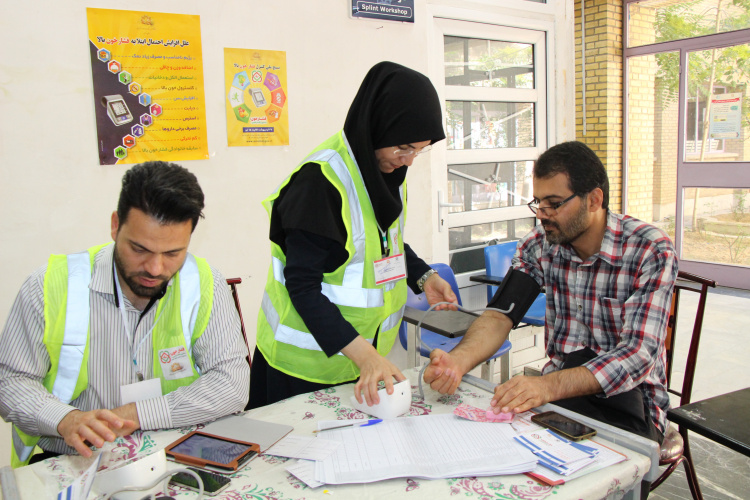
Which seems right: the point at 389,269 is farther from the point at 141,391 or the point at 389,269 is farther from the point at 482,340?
the point at 141,391

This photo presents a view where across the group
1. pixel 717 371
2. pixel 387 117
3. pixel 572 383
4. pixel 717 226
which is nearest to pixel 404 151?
pixel 387 117

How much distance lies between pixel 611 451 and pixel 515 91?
3.19 m

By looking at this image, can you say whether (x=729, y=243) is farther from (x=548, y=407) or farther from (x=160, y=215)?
(x=160, y=215)

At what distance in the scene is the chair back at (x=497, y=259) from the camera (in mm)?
3402

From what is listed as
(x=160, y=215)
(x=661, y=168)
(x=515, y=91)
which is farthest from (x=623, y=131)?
(x=160, y=215)

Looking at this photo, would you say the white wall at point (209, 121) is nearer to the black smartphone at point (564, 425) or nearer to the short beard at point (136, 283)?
the short beard at point (136, 283)

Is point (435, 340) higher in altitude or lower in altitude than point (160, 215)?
lower

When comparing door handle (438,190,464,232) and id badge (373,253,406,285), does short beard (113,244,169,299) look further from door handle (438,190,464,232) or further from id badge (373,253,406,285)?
door handle (438,190,464,232)

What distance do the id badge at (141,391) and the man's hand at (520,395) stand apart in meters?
0.83

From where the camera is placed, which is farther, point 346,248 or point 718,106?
point 718,106

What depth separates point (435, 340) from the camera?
114 inches

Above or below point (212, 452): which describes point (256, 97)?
above

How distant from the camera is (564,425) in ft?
4.13

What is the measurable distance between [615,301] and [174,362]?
1283 millimetres
